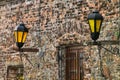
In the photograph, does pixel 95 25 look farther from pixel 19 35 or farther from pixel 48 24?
pixel 48 24

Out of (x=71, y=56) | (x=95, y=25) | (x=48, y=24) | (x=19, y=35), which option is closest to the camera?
(x=95, y=25)

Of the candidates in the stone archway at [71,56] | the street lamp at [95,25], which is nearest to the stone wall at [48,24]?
the stone archway at [71,56]

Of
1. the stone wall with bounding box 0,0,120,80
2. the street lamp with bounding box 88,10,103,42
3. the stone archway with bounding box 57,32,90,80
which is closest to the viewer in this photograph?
the street lamp with bounding box 88,10,103,42

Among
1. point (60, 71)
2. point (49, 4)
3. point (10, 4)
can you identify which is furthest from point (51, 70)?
point (10, 4)

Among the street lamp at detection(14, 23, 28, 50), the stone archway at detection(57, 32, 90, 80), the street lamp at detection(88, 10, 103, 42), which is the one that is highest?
the street lamp at detection(88, 10, 103, 42)

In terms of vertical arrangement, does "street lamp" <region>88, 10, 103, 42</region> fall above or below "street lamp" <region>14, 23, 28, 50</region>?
above

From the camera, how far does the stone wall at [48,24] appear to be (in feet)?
28.2

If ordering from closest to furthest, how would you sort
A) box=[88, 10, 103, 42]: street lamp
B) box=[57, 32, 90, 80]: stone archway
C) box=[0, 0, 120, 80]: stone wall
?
box=[88, 10, 103, 42]: street lamp
box=[0, 0, 120, 80]: stone wall
box=[57, 32, 90, 80]: stone archway

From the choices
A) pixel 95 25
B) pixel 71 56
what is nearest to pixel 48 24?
pixel 71 56

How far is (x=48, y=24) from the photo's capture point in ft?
33.5

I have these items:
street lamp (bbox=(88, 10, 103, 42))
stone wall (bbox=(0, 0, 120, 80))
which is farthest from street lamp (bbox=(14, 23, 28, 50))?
street lamp (bbox=(88, 10, 103, 42))

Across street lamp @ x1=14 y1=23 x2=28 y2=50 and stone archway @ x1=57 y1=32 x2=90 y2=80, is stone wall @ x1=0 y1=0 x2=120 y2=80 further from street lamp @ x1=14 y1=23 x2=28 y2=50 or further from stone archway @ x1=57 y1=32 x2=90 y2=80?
street lamp @ x1=14 y1=23 x2=28 y2=50

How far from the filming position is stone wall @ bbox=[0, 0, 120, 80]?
8594mm

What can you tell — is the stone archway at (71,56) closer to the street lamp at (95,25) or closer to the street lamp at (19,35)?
the street lamp at (19,35)
